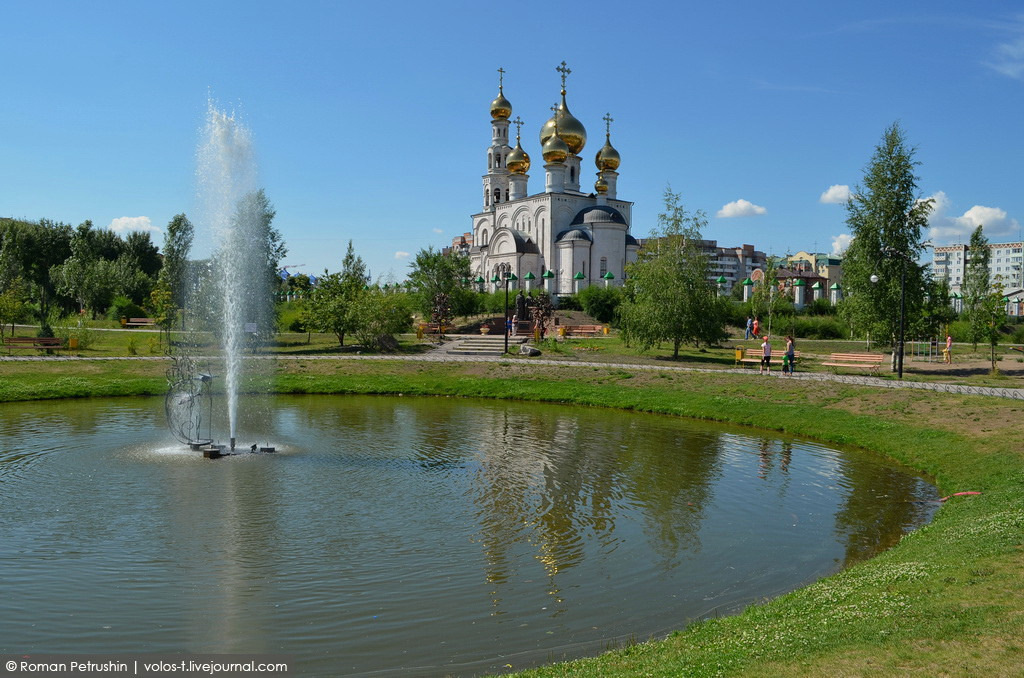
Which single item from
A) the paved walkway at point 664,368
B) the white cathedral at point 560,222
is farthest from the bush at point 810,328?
the paved walkway at point 664,368

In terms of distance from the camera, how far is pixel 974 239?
53844 millimetres

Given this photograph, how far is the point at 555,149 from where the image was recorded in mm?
68625

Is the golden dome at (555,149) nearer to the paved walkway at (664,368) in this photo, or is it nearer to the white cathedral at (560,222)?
the white cathedral at (560,222)

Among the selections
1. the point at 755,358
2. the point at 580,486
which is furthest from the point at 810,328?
the point at 580,486

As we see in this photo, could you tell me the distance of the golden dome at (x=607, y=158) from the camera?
72.6 meters

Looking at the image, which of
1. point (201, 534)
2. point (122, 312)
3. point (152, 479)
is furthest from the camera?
point (122, 312)

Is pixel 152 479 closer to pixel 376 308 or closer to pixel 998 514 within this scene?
pixel 998 514

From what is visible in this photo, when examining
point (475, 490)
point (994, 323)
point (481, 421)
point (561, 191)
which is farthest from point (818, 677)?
point (561, 191)

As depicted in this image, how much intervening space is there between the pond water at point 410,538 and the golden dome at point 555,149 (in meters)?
54.8

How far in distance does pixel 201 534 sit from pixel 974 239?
59549mm

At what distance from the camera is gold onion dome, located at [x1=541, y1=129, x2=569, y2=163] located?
68500mm

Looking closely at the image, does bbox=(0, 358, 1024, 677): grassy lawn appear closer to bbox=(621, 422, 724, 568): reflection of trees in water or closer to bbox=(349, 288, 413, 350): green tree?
bbox=(621, 422, 724, 568): reflection of trees in water

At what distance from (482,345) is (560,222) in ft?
108

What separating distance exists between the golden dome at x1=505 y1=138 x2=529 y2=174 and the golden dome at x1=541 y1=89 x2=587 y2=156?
4.55 meters
